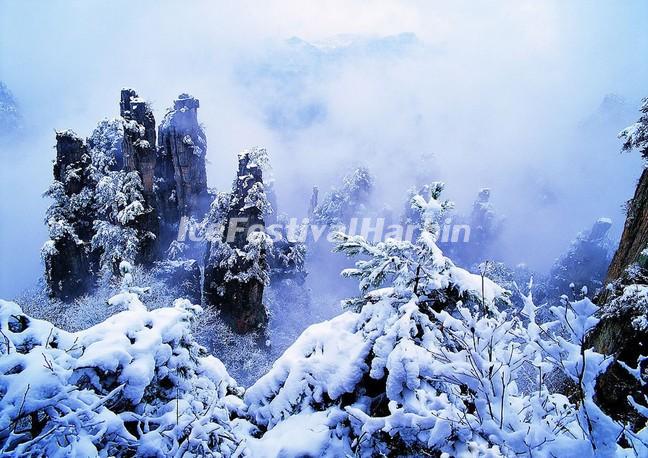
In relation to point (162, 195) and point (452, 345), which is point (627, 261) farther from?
point (162, 195)

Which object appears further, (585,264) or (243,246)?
(585,264)

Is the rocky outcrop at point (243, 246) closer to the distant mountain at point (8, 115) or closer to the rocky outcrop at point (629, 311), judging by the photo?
the rocky outcrop at point (629, 311)

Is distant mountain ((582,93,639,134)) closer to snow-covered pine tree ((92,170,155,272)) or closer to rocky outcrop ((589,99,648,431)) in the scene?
rocky outcrop ((589,99,648,431))

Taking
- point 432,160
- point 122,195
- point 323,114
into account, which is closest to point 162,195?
point 122,195

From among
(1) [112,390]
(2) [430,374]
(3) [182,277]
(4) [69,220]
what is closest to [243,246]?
(3) [182,277]

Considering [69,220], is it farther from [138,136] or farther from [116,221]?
[138,136]

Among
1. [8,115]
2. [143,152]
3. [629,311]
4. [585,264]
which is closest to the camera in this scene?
[629,311]

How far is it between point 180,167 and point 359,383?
25.2 meters

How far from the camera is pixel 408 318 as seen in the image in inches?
141

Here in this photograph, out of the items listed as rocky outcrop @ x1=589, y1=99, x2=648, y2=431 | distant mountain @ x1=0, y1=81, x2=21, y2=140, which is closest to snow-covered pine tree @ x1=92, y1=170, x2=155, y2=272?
rocky outcrop @ x1=589, y1=99, x2=648, y2=431

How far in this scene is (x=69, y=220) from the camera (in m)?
20.3

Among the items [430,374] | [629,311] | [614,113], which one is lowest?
[430,374]

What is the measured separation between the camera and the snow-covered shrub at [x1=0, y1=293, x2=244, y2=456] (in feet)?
8.18

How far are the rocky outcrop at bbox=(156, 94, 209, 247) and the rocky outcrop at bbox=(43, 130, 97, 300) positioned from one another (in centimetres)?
514
